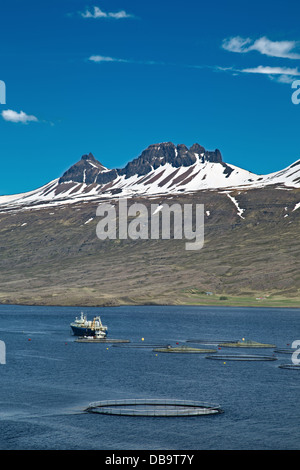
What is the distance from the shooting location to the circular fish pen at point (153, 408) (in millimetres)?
100812

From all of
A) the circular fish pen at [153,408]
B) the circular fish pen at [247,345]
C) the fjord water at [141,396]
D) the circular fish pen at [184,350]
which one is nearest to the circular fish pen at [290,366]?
the fjord water at [141,396]

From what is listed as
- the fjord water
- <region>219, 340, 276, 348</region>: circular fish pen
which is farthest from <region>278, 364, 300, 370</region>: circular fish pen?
<region>219, 340, 276, 348</region>: circular fish pen

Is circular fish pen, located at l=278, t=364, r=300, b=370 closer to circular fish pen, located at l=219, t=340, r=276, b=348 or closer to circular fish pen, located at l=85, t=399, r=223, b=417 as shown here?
circular fish pen, located at l=219, t=340, r=276, b=348

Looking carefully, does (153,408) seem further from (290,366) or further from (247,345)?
(247,345)

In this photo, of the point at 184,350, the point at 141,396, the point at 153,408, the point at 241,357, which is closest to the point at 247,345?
the point at 184,350

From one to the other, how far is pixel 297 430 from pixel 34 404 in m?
42.0

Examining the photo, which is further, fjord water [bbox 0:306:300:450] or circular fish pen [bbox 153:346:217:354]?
circular fish pen [bbox 153:346:217:354]

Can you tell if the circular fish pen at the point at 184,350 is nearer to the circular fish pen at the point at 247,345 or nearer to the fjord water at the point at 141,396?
the fjord water at the point at 141,396

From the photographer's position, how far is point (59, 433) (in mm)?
90375

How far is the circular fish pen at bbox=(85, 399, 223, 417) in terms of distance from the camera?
10081cm

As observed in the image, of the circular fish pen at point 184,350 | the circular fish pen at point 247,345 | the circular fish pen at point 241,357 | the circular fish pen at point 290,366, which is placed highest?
the circular fish pen at point 247,345

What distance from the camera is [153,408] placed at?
105 meters
